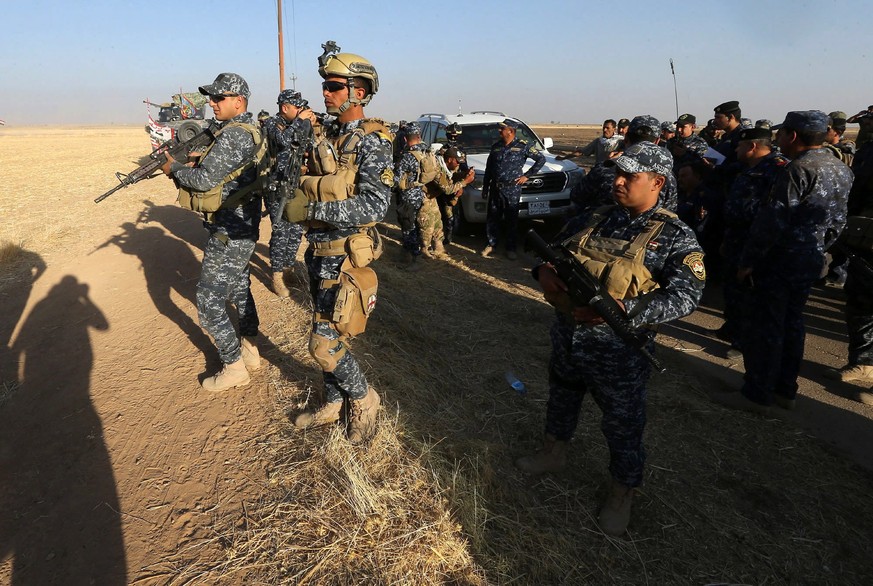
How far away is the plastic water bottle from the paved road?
1556mm

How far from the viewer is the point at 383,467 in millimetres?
2596

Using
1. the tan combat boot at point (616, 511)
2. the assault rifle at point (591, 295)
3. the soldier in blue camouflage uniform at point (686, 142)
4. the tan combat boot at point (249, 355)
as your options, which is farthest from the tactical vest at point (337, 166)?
the soldier in blue camouflage uniform at point (686, 142)

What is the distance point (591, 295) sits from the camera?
6.28ft

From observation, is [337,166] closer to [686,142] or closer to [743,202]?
[743,202]

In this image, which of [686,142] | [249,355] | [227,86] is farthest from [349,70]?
[686,142]

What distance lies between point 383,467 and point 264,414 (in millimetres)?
1072

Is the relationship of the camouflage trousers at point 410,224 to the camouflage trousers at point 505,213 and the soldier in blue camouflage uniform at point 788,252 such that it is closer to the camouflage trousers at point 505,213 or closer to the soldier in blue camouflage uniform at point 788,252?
the camouflage trousers at point 505,213

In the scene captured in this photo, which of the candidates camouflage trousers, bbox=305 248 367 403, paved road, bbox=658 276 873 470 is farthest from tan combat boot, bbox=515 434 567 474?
paved road, bbox=658 276 873 470

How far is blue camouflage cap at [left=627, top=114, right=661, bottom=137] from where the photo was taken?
12.8 ft

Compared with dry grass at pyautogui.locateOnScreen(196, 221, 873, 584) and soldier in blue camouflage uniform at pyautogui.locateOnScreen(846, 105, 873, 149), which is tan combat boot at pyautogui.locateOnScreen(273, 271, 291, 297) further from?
soldier in blue camouflage uniform at pyautogui.locateOnScreen(846, 105, 873, 149)

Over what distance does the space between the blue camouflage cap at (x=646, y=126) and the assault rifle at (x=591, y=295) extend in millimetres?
2436

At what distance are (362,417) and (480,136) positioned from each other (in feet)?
23.9

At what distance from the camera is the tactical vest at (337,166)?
100 inches

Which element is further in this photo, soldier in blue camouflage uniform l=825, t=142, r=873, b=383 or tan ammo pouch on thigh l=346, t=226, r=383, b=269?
soldier in blue camouflage uniform l=825, t=142, r=873, b=383
